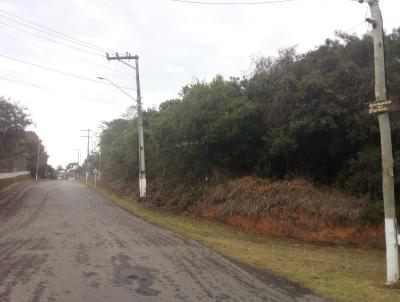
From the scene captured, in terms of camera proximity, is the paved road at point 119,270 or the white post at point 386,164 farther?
the white post at point 386,164

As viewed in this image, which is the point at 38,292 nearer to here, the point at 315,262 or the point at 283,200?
the point at 315,262

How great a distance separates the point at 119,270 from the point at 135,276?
0.72 metres

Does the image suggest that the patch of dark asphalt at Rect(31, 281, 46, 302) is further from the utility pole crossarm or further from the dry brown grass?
the utility pole crossarm

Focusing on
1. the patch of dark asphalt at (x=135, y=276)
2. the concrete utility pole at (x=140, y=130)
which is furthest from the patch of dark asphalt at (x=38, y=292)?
the concrete utility pole at (x=140, y=130)

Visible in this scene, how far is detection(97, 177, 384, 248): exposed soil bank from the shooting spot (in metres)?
20.5

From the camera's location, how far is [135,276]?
435 inches

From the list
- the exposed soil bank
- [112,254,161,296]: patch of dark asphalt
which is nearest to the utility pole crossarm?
the exposed soil bank

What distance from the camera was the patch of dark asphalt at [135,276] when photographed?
385 inches

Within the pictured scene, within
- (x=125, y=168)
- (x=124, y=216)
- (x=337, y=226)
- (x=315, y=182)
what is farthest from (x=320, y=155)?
(x=125, y=168)

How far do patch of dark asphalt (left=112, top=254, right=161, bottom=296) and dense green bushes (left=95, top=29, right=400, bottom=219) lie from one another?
12577mm

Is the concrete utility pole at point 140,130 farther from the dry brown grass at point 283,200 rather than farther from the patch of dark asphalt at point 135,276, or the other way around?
the patch of dark asphalt at point 135,276

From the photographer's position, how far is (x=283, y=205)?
22.4 metres

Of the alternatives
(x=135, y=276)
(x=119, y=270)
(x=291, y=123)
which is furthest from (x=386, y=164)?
(x=291, y=123)

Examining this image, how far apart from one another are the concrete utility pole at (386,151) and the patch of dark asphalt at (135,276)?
540 cm
